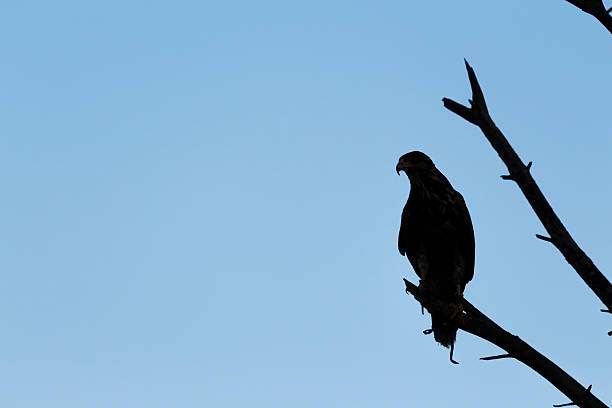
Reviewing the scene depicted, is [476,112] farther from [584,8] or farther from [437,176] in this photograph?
[437,176]

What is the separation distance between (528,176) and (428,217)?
374 cm

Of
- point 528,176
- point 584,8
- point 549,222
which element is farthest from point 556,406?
point 584,8

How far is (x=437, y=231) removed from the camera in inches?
347

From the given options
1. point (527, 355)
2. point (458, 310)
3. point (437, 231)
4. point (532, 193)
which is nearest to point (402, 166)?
point (437, 231)

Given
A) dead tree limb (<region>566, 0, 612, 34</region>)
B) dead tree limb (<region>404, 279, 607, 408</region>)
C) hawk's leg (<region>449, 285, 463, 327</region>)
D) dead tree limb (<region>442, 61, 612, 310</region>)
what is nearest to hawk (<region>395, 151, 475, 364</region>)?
hawk's leg (<region>449, 285, 463, 327</region>)

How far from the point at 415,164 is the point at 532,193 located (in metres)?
4.08

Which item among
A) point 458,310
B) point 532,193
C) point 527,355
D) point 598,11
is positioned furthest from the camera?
point 458,310

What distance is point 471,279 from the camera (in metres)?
9.36

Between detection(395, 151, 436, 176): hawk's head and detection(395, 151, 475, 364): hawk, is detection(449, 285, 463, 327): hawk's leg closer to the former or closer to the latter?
detection(395, 151, 475, 364): hawk

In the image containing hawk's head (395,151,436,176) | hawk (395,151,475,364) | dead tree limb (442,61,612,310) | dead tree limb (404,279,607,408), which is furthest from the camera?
hawk's head (395,151,436,176)

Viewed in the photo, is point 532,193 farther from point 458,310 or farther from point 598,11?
point 458,310

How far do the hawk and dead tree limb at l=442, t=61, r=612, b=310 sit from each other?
340 cm

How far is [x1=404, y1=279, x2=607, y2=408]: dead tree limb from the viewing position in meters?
4.87

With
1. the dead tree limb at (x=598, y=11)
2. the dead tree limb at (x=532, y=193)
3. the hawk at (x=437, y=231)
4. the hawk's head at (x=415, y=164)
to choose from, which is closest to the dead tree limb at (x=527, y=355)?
the dead tree limb at (x=532, y=193)
